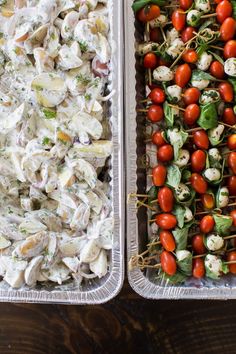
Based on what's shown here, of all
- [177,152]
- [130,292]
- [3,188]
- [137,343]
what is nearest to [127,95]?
[177,152]

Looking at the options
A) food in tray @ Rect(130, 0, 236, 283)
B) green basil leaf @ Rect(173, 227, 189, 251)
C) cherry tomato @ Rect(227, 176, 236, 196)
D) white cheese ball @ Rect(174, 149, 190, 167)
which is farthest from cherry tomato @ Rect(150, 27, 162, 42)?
green basil leaf @ Rect(173, 227, 189, 251)

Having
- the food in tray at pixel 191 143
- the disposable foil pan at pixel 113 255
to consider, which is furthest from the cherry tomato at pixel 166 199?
the disposable foil pan at pixel 113 255

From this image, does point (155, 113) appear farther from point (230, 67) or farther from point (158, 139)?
point (230, 67)

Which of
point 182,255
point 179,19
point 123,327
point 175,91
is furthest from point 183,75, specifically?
point 123,327

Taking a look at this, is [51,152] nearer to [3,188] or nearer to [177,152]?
[3,188]

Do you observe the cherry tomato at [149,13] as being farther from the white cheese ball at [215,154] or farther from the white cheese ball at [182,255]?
the white cheese ball at [182,255]

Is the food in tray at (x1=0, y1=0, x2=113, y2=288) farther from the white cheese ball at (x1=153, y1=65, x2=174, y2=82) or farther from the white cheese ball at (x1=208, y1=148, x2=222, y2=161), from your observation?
the white cheese ball at (x1=208, y1=148, x2=222, y2=161)
